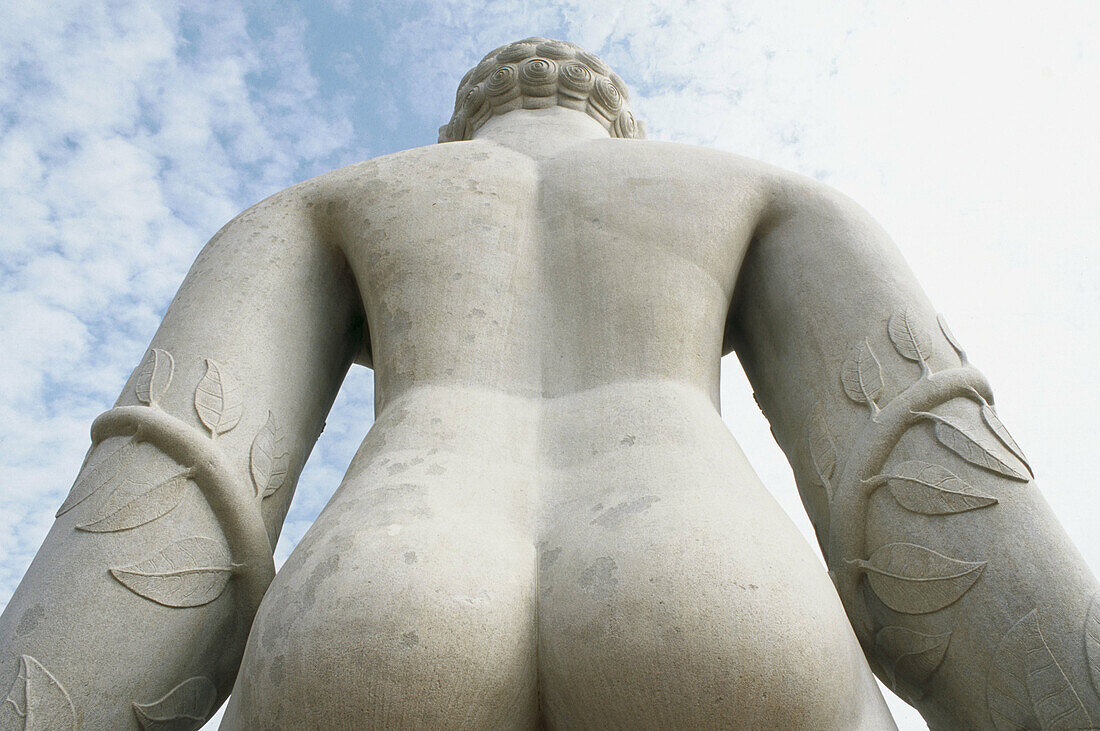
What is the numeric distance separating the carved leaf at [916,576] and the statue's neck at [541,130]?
7.24 ft

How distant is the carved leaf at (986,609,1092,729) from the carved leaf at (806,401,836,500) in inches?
26.9

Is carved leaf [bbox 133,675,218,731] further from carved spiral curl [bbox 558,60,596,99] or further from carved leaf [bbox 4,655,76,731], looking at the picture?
carved spiral curl [bbox 558,60,596,99]

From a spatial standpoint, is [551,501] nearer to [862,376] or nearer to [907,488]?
[907,488]

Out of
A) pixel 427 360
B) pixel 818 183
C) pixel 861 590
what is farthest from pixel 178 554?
pixel 818 183

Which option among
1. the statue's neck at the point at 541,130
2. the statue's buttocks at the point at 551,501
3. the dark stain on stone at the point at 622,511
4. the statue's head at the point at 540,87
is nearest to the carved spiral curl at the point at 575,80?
the statue's head at the point at 540,87

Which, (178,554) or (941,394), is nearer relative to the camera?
(178,554)

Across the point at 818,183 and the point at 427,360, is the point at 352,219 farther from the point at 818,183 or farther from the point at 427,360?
the point at 818,183

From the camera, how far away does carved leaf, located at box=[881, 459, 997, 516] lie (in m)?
2.66

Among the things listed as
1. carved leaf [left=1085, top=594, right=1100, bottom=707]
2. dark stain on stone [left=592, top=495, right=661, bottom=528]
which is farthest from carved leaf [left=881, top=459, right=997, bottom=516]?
dark stain on stone [left=592, top=495, right=661, bottom=528]

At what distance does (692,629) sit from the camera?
Answer: 211cm

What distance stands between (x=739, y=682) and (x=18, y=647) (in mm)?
1831

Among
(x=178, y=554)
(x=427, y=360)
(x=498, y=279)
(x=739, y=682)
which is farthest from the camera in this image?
(x=498, y=279)

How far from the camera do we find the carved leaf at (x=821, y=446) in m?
3.04

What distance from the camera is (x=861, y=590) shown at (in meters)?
2.80
